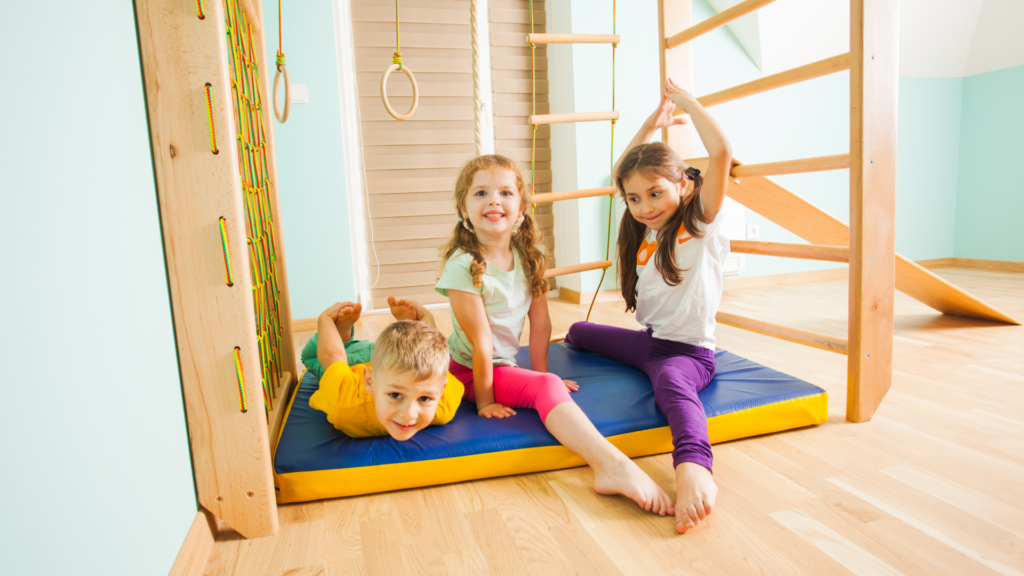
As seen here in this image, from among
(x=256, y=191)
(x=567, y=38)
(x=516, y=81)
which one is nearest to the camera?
(x=256, y=191)

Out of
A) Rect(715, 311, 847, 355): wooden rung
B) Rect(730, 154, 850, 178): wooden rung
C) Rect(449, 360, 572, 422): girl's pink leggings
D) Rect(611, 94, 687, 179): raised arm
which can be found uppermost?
Rect(611, 94, 687, 179): raised arm

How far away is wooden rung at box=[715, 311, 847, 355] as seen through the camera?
1.62 metres

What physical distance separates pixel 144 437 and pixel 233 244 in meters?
0.35

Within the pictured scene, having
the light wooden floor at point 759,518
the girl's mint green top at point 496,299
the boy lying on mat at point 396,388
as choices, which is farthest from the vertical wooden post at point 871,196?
the boy lying on mat at point 396,388

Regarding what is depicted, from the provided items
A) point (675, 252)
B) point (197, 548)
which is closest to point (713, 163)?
point (675, 252)

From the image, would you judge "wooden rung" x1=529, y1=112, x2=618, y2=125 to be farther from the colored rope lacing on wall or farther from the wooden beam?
the wooden beam

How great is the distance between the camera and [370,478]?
126 cm

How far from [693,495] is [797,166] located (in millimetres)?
1034

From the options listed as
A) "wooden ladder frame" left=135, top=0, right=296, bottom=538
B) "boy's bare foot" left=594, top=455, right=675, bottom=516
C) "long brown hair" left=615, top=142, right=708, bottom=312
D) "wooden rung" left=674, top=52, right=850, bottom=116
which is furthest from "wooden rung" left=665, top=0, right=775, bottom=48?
"wooden ladder frame" left=135, top=0, right=296, bottom=538

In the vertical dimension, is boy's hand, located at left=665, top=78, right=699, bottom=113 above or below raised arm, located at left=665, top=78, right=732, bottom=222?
above

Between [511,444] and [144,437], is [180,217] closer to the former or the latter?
[144,437]

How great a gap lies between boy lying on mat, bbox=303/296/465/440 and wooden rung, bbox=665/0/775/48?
1.29 metres

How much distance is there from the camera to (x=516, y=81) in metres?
3.75

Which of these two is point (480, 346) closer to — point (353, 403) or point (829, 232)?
point (353, 403)
